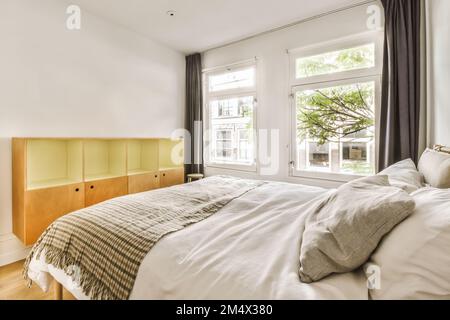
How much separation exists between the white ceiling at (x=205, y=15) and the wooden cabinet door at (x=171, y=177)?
1.99 meters

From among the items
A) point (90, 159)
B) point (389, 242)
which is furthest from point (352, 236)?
point (90, 159)

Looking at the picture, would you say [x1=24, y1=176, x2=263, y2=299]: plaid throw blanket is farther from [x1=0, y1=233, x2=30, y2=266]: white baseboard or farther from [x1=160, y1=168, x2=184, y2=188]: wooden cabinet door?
[x1=160, y1=168, x2=184, y2=188]: wooden cabinet door

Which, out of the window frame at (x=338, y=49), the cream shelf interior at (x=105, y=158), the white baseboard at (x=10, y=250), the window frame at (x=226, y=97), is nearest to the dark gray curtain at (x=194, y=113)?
the window frame at (x=226, y=97)

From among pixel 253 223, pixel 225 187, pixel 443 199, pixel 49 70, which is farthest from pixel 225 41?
pixel 443 199

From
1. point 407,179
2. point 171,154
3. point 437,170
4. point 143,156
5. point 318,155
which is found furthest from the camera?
point 171,154

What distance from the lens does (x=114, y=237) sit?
116 centimetres

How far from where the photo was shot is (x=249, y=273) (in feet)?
2.77

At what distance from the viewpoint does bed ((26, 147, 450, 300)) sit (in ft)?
2.53

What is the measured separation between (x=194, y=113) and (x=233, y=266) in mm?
3476

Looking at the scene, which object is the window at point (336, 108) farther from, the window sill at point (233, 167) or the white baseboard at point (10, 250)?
the white baseboard at point (10, 250)

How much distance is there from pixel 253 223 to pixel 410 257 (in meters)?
0.70

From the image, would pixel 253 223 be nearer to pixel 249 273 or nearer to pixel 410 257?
pixel 249 273

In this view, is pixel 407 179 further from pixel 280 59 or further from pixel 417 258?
pixel 280 59

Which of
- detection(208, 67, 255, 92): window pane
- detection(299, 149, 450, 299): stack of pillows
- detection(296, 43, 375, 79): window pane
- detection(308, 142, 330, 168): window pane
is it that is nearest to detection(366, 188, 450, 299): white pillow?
detection(299, 149, 450, 299): stack of pillows
